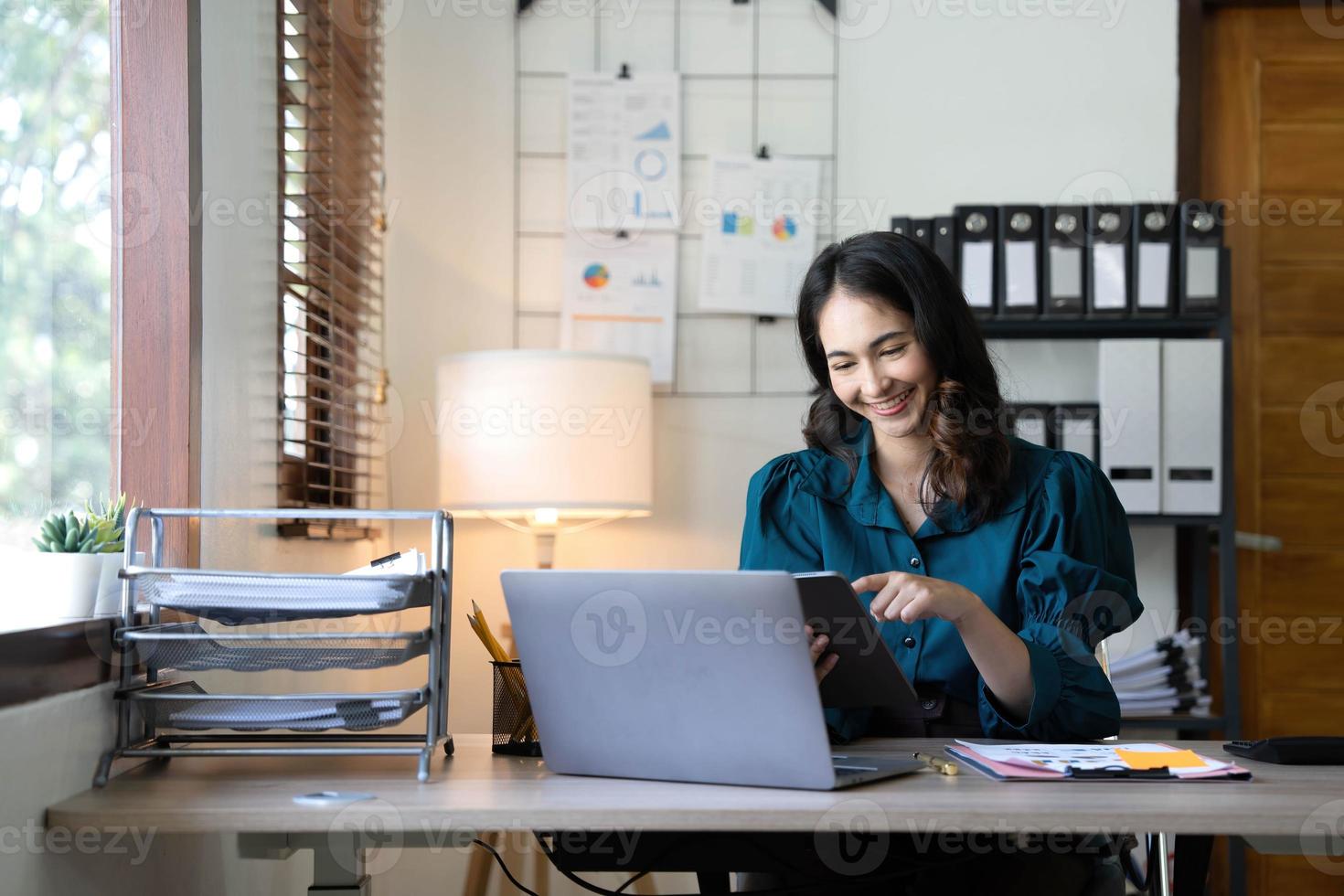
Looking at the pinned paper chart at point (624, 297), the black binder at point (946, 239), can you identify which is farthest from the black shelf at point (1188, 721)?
the pinned paper chart at point (624, 297)

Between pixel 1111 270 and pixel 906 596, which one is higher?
pixel 1111 270

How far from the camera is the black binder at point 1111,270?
271cm

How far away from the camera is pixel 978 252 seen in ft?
8.94

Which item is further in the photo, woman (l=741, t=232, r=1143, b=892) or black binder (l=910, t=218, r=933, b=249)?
black binder (l=910, t=218, r=933, b=249)

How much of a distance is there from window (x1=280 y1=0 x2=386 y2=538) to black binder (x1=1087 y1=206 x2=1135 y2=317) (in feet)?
5.04

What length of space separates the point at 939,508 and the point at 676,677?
2.22 feet

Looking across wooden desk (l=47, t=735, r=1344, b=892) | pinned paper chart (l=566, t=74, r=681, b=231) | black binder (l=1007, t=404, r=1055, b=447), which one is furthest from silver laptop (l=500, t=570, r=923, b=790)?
pinned paper chart (l=566, t=74, r=681, b=231)

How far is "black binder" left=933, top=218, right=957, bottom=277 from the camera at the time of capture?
8.96ft

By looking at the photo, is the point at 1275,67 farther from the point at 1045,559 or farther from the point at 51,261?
the point at 51,261

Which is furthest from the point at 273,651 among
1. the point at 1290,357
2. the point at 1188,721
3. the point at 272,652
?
the point at 1290,357

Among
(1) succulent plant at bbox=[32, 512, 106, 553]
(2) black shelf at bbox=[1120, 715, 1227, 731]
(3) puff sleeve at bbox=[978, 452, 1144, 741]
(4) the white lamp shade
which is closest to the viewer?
Result: (1) succulent plant at bbox=[32, 512, 106, 553]

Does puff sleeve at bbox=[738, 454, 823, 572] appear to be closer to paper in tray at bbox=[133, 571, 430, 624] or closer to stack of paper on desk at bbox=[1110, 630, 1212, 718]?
paper in tray at bbox=[133, 571, 430, 624]

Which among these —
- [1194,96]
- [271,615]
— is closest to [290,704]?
[271,615]

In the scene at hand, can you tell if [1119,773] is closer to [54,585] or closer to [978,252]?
[54,585]
